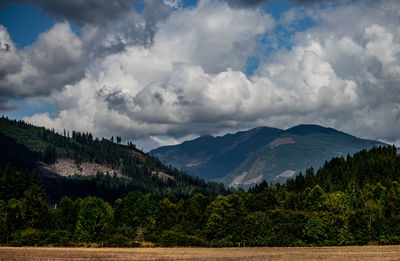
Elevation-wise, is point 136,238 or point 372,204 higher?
point 372,204

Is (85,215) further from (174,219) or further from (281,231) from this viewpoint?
(281,231)

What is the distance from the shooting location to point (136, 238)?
16550cm

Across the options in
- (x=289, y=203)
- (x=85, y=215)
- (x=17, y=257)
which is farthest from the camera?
(x=289, y=203)

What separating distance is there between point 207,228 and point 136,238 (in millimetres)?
28689

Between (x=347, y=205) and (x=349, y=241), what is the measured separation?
2232cm

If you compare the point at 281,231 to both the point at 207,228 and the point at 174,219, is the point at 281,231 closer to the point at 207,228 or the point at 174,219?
the point at 207,228

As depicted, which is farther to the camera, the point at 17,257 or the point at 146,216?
the point at 146,216

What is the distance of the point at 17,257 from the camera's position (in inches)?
3868

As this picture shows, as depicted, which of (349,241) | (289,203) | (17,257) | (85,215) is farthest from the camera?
(289,203)

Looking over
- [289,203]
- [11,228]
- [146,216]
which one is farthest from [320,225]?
[11,228]

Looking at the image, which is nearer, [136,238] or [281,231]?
[281,231]

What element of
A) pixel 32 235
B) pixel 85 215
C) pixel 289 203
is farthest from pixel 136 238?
pixel 289 203

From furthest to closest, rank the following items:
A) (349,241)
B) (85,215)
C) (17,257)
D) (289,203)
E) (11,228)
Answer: (289,203) → (85,215) → (11,228) → (349,241) → (17,257)

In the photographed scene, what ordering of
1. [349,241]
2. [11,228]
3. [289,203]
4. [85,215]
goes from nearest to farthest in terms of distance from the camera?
[349,241]
[11,228]
[85,215]
[289,203]
